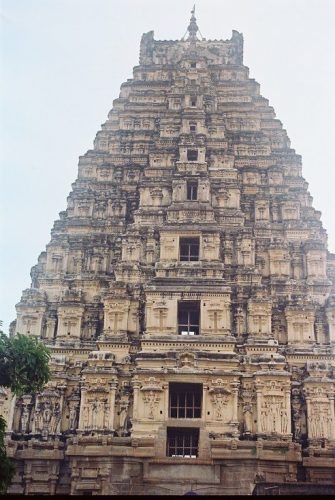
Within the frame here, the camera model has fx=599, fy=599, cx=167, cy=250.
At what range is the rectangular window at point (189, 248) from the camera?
28703 millimetres

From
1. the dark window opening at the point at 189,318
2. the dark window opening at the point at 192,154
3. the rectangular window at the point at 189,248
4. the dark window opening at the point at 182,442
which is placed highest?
the dark window opening at the point at 192,154

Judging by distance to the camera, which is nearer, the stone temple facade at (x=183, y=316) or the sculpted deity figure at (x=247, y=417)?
the stone temple facade at (x=183, y=316)

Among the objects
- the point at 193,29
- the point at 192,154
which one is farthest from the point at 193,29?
the point at 192,154

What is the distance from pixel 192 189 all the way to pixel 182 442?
12917 millimetres

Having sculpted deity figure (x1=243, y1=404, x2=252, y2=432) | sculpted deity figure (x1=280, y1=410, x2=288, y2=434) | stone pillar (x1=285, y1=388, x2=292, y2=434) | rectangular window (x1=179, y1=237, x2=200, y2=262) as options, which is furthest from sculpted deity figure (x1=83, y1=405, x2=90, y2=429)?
rectangular window (x1=179, y1=237, x2=200, y2=262)

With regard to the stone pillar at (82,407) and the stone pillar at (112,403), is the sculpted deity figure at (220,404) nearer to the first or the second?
the stone pillar at (112,403)

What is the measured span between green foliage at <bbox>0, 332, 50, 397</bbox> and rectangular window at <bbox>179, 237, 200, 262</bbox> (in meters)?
11.6

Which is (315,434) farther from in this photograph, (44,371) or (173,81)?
(173,81)

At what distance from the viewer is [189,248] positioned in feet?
94.9

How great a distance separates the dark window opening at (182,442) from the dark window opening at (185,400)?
661 millimetres

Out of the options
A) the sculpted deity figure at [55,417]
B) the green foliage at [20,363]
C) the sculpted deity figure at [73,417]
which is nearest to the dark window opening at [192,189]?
the sculpted deity figure at [73,417]

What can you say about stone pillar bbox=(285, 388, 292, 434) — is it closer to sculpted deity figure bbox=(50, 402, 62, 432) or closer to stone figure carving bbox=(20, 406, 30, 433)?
sculpted deity figure bbox=(50, 402, 62, 432)

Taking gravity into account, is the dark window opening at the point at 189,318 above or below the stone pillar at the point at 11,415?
above

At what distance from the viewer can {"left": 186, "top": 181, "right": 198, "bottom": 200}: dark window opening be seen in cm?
3073
